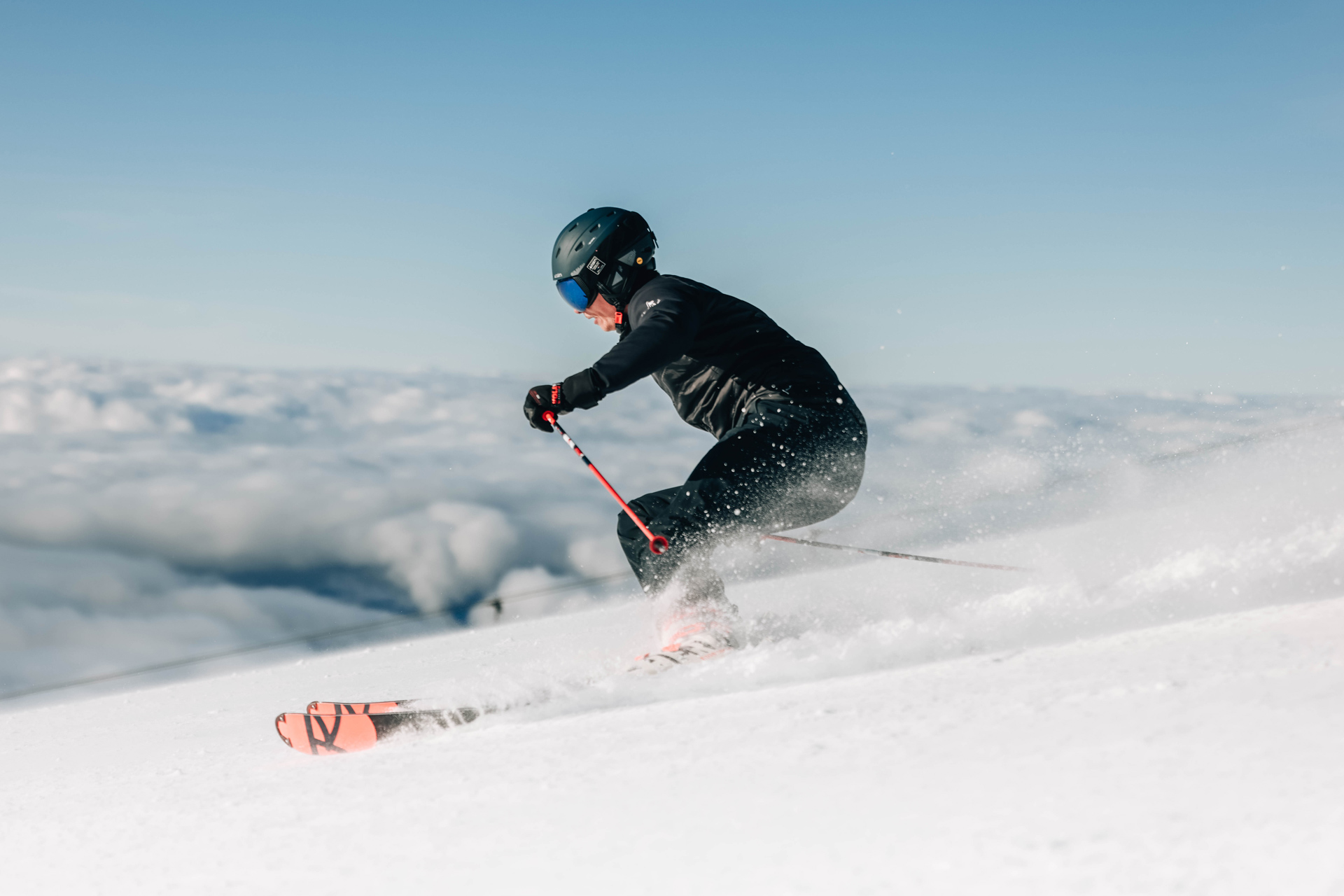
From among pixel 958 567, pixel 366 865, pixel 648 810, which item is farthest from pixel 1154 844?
pixel 958 567

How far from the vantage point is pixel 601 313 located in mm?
3883

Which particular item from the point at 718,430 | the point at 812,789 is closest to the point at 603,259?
the point at 718,430

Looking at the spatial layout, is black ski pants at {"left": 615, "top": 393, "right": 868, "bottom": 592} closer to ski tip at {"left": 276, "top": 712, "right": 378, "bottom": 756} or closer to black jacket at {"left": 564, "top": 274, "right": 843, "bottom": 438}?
black jacket at {"left": 564, "top": 274, "right": 843, "bottom": 438}

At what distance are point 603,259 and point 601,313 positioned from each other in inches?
9.8

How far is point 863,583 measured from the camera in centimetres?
502

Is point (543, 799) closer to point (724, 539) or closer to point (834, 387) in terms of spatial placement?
point (724, 539)

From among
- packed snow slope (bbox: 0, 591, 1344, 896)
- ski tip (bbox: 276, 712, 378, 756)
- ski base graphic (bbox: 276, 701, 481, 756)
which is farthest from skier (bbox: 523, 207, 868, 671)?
ski tip (bbox: 276, 712, 378, 756)

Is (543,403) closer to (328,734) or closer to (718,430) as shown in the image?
(718,430)

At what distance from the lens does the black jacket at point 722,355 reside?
3275mm

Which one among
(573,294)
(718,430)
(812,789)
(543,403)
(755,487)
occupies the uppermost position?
(573,294)

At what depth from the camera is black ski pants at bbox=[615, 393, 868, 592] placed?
315cm

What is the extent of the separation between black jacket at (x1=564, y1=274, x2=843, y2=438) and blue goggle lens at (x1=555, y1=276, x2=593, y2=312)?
27 centimetres

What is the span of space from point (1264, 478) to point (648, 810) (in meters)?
3.93

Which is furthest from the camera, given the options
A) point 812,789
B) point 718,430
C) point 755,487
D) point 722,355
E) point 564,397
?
point 718,430
